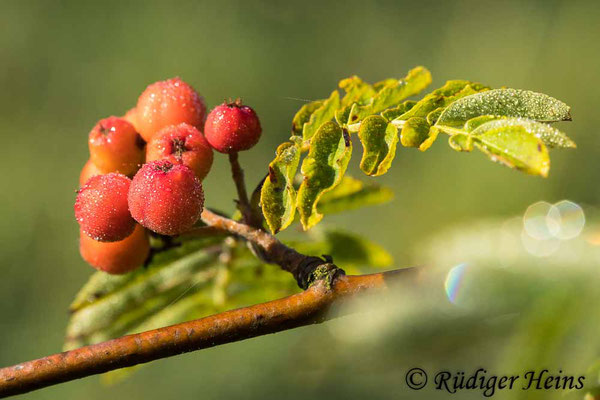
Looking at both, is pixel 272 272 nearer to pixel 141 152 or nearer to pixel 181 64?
pixel 141 152

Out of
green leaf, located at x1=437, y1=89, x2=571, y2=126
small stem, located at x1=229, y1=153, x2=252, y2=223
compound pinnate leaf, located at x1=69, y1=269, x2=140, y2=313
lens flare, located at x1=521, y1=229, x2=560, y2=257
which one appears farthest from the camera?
compound pinnate leaf, located at x1=69, y1=269, x2=140, y2=313

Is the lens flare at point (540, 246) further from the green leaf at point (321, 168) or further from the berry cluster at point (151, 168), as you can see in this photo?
the berry cluster at point (151, 168)

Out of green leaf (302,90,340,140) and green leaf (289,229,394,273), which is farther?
green leaf (289,229,394,273)

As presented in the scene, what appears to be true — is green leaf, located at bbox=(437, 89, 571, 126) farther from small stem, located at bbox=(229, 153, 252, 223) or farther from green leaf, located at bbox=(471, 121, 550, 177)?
small stem, located at bbox=(229, 153, 252, 223)

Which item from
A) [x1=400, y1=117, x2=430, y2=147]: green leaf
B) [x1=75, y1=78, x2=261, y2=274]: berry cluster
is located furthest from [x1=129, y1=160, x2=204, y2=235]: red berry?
[x1=400, y1=117, x2=430, y2=147]: green leaf

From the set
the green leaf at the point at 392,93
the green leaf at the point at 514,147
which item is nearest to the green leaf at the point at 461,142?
the green leaf at the point at 514,147
